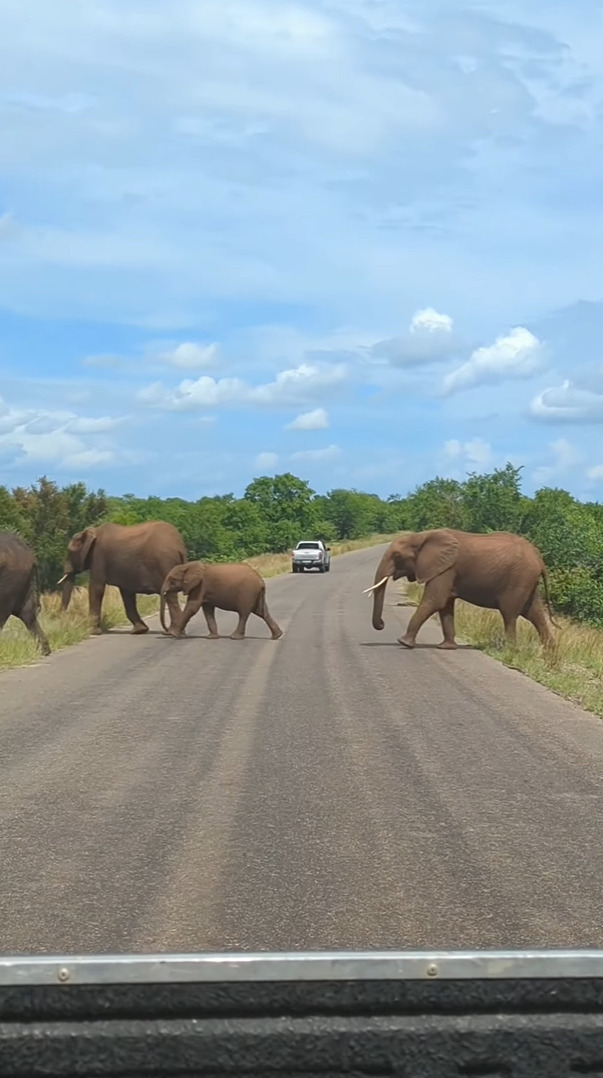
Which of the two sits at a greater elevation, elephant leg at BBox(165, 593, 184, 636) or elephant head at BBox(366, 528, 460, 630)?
elephant head at BBox(366, 528, 460, 630)

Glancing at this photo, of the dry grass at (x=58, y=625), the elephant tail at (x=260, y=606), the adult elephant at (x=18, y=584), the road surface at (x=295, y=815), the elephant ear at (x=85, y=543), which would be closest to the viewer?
the road surface at (x=295, y=815)

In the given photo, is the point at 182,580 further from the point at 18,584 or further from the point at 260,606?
the point at 18,584

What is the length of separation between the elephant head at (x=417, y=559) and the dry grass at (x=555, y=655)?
1427mm

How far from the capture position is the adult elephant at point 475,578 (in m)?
22.5

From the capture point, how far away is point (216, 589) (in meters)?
24.9

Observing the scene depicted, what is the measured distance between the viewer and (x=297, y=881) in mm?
6777

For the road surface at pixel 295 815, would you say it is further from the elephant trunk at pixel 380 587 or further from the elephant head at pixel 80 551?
the elephant head at pixel 80 551

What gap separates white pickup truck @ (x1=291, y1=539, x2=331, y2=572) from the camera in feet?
209

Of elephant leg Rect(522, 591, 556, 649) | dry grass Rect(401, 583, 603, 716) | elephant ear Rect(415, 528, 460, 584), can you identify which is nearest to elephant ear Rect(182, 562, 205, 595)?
elephant ear Rect(415, 528, 460, 584)

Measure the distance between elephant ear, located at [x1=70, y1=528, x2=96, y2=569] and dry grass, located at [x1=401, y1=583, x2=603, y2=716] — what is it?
22.9ft

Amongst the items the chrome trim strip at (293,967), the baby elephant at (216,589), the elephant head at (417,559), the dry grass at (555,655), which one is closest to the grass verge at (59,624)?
the baby elephant at (216,589)

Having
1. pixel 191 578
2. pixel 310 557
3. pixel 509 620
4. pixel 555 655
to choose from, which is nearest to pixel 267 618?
pixel 191 578

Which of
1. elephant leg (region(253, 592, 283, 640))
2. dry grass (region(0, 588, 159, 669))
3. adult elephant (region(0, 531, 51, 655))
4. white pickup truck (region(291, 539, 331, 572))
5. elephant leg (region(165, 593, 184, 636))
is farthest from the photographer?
white pickup truck (region(291, 539, 331, 572))

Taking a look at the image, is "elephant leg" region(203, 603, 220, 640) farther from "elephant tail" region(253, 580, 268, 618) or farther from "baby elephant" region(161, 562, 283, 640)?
"elephant tail" region(253, 580, 268, 618)
